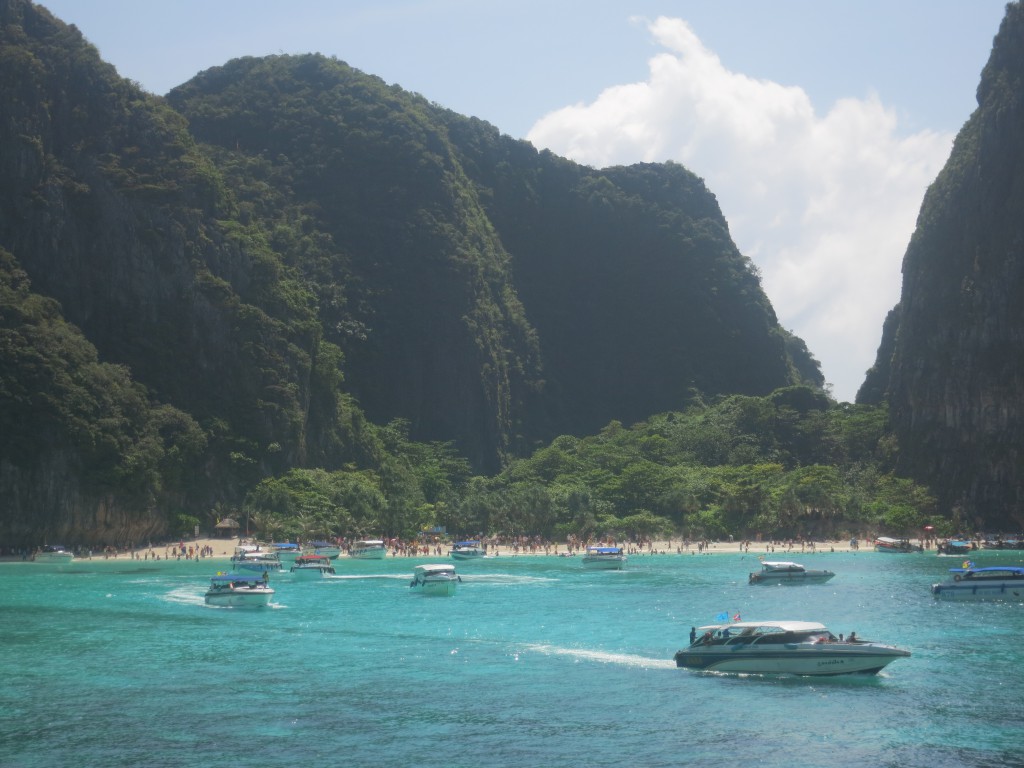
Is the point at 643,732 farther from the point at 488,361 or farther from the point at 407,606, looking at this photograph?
the point at 488,361

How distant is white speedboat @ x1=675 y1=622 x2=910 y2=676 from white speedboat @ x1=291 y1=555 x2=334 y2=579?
153 feet

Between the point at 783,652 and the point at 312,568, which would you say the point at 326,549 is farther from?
the point at 783,652

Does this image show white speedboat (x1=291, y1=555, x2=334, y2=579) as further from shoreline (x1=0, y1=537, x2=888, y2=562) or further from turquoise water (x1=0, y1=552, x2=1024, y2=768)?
shoreline (x1=0, y1=537, x2=888, y2=562)

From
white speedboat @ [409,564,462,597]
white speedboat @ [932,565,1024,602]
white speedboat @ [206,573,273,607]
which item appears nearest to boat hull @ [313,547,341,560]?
white speedboat @ [409,564,462,597]

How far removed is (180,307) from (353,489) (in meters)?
32.9

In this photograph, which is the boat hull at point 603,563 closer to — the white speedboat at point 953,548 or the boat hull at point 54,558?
the white speedboat at point 953,548

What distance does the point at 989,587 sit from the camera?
65375 mm

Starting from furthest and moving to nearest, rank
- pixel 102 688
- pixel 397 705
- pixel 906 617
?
pixel 906 617
pixel 102 688
pixel 397 705

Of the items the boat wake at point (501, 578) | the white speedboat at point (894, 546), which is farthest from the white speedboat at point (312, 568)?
the white speedboat at point (894, 546)

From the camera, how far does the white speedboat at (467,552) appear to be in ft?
359

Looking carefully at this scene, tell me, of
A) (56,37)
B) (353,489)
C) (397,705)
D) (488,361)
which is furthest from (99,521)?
(488,361)

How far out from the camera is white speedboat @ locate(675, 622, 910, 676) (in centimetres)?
3928

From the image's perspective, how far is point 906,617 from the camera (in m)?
57.2

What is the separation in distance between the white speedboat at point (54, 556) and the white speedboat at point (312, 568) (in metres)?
28.1
